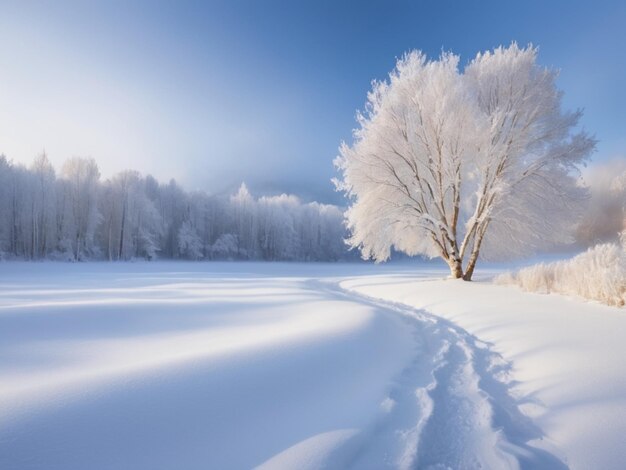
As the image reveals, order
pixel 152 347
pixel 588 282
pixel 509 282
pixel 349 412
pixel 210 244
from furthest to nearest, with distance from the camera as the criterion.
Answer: pixel 210 244 < pixel 509 282 < pixel 588 282 < pixel 152 347 < pixel 349 412

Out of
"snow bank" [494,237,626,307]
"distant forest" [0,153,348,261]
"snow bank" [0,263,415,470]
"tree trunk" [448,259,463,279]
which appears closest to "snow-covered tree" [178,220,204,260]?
"distant forest" [0,153,348,261]

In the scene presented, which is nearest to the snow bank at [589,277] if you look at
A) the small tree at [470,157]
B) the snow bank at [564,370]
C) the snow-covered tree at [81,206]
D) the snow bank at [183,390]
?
the snow bank at [564,370]

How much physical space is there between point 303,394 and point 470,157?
10856 mm

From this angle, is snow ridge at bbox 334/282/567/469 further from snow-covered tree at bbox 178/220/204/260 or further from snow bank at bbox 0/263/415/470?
snow-covered tree at bbox 178/220/204/260

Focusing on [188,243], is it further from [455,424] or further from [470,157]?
[455,424]

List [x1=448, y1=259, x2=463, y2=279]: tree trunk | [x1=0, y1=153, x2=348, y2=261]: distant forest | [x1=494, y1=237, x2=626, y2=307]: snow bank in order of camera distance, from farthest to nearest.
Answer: [x1=0, y1=153, x2=348, y2=261]: distant forest, [x1=448, y1=259, x2=463, y2=279]: tree trunk, [x1=494, y1=237, x2=626, y2=307]: snow bank

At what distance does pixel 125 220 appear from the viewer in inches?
1423

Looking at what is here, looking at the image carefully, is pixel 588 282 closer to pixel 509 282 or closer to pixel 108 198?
pixel 509 282

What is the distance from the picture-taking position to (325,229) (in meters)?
60.1

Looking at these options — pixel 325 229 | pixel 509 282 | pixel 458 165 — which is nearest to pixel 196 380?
pixel 509 282

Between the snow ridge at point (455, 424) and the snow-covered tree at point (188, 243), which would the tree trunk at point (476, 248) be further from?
the snow-covered tree at point (188, 243)

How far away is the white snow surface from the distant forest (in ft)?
105

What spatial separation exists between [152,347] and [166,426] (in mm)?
1553

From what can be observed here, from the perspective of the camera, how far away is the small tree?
32.6 feet
